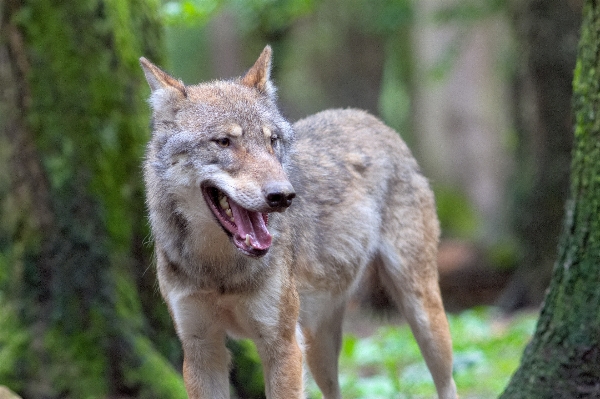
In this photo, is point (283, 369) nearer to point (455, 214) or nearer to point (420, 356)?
point (420, 356)

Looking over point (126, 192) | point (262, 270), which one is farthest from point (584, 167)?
point (126, 192)

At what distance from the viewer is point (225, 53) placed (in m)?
21.8

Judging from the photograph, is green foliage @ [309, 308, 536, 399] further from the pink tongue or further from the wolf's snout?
the wolf's snout

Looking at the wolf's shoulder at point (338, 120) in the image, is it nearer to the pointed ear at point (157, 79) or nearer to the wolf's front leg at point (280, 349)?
the pointed ear at point (157, 79)

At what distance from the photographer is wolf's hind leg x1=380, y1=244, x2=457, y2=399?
19.3 ft

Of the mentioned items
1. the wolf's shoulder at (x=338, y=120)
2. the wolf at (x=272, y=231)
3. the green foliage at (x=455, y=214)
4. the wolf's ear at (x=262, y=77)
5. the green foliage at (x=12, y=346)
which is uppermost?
the wolf's ear at (x=262, y=77)

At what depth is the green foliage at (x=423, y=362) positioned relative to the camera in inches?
282

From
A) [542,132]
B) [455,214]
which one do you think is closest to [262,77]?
[542,132]

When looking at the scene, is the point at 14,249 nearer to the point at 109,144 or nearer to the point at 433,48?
the point at 109,144

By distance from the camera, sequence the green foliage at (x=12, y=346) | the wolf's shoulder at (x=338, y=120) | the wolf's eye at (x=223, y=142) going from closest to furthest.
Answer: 1. the wolf's eye at (x=223, y=142)
2. the green foliage at (x=12, y=346)
3. the wolf's shoulder at (x=338, y=120)

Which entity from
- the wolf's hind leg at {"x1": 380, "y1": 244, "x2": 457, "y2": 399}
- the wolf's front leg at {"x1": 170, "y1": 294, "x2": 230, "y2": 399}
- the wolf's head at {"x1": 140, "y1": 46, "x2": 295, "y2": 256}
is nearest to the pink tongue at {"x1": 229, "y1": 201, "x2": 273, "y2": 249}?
the wolf's head at {"x1": 140, "y1": 46, "x2": 295, "y2": 256}

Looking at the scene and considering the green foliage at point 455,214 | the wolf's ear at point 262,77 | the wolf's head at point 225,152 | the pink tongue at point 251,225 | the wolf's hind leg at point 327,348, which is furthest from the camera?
the green foliage at point 455,214

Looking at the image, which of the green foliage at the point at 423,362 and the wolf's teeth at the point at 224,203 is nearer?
the wolf's teeth at the point at 224,203

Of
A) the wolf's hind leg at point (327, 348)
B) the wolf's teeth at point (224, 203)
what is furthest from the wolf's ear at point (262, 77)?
the wolf's hind leg at point (327, 348)
